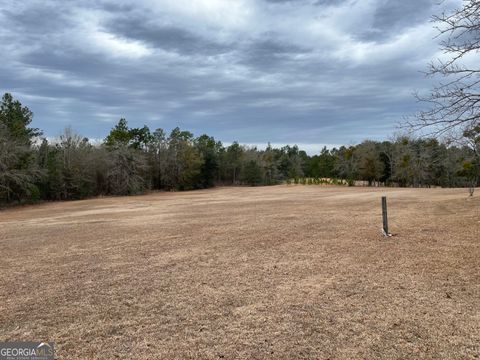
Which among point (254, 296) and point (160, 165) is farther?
point (160, 165)

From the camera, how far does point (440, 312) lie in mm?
4301

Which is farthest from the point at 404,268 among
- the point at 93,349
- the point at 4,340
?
the point at 4,340

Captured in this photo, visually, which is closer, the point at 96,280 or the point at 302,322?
the point at 302,322

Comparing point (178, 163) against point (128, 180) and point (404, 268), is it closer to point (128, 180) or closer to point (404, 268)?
point (128, 180)

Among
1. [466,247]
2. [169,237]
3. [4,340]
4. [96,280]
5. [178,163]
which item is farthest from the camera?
[178,163]

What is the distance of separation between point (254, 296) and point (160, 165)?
42942 mm

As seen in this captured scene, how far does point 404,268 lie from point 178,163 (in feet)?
138
